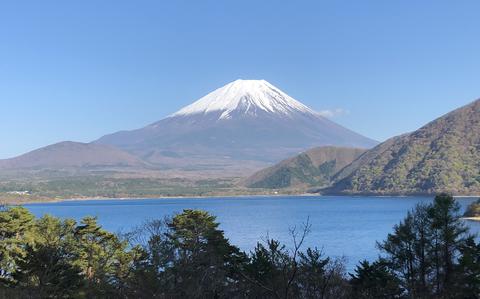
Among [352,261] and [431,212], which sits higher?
[431,212]

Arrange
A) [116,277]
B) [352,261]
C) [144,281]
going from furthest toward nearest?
[352,261] → [116,277] → [144,281]

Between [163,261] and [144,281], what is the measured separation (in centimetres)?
242

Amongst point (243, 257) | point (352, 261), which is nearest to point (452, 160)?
point (352, 261)

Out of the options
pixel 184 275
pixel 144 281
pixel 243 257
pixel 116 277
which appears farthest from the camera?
pixel 243 257

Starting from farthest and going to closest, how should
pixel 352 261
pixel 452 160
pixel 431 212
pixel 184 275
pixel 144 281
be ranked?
1. pixel 452 160
2. pixel 352 261
3. pixel 431 212
4. pixel 184 275
5. pixel 144 281

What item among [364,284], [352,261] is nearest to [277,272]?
[364,284]

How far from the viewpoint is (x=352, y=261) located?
48375 millimetres

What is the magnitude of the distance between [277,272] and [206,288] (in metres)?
4.55

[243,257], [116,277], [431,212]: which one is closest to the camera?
[431,212]

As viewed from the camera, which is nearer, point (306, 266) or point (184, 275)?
point (184, 275)

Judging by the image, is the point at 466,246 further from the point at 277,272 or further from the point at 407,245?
the point at 277,272

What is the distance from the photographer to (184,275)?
76.4ft

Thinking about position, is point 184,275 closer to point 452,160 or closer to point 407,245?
point 407,245

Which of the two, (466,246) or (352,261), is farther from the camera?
(352,261)
